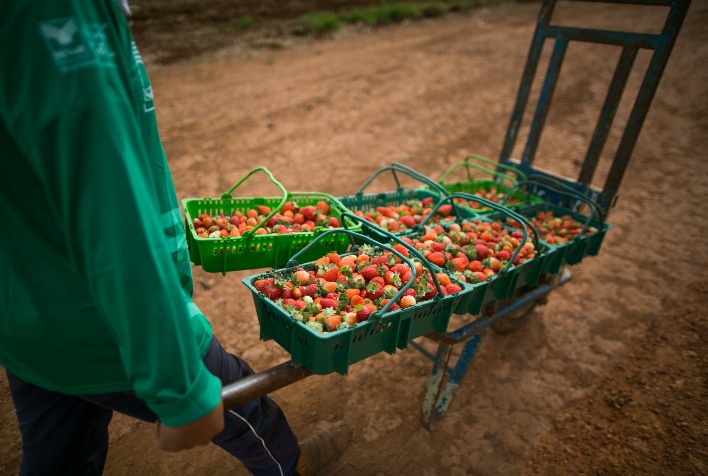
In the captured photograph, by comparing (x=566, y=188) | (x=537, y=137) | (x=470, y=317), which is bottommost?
(x=470, y=317)

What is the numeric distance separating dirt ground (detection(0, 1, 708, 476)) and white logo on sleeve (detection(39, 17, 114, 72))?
7.52ft

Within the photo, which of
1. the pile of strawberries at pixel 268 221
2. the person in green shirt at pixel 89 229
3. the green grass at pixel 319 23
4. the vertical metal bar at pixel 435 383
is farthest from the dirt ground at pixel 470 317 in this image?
the person in green shirt at pixel 89 229

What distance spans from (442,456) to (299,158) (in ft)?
14.0

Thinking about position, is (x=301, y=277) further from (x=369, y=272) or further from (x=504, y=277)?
(x=504, y=277)

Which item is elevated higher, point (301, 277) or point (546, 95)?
point (546, 95)

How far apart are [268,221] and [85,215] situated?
1591 millimetres

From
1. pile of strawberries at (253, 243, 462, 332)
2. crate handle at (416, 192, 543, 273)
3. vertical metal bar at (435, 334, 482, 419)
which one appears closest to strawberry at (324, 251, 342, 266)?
pile of strawberries at (253, 243, 462, 332)

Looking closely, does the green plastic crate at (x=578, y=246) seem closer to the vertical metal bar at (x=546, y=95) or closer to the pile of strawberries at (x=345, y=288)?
the vertical metal bar at (x=546, y=95)

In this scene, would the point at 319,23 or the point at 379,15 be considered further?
the point at 379,15

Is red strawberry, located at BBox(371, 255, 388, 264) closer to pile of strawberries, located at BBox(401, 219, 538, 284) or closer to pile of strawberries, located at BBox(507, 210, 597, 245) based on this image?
pile of strawberries, located at BBox(401, 219, 538, 284)

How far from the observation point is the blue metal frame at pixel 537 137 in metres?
2.60

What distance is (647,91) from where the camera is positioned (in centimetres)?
276

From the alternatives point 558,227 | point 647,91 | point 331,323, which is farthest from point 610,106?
point 331,323

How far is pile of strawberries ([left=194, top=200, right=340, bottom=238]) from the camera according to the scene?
7.61 ft
